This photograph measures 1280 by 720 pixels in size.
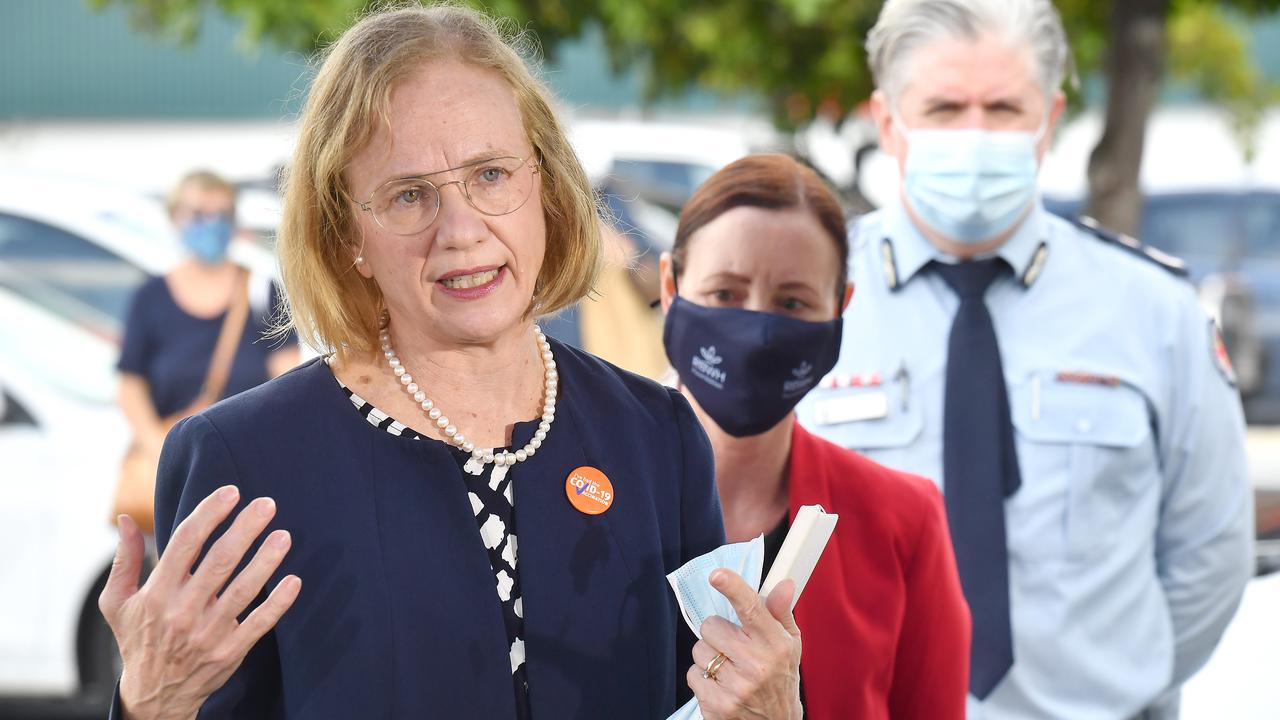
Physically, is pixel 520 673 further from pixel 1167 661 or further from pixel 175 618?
pixel 1167 661

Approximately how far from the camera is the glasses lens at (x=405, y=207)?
6.31 ft

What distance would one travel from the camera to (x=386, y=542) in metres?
1.87

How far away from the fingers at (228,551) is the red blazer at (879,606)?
0.88 metres

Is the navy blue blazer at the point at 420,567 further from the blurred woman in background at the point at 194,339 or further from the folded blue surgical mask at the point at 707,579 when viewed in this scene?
the blurred woman in background at the point at 194,339

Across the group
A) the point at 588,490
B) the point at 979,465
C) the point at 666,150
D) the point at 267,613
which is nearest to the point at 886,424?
the point at 979,465

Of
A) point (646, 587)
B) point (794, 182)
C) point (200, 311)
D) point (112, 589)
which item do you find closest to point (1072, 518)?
point (794, 182)

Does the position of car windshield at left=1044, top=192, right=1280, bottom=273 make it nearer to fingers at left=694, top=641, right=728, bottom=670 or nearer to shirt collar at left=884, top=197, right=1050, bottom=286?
shirt collar at left=884, top=197, right=1050, bottom=286

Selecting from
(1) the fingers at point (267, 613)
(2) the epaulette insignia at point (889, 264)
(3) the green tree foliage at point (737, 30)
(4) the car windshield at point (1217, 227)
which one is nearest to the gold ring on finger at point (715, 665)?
(1) the fingers at point (267, 613)

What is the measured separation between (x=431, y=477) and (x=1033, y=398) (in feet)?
4.53

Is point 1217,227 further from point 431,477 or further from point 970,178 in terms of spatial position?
point 431,477

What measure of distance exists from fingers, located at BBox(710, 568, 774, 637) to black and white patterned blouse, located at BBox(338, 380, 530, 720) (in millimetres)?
319

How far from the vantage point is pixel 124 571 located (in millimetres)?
1751

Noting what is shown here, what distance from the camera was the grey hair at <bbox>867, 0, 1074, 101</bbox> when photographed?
2803mm

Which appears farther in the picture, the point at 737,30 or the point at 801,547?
the point at 737,30
